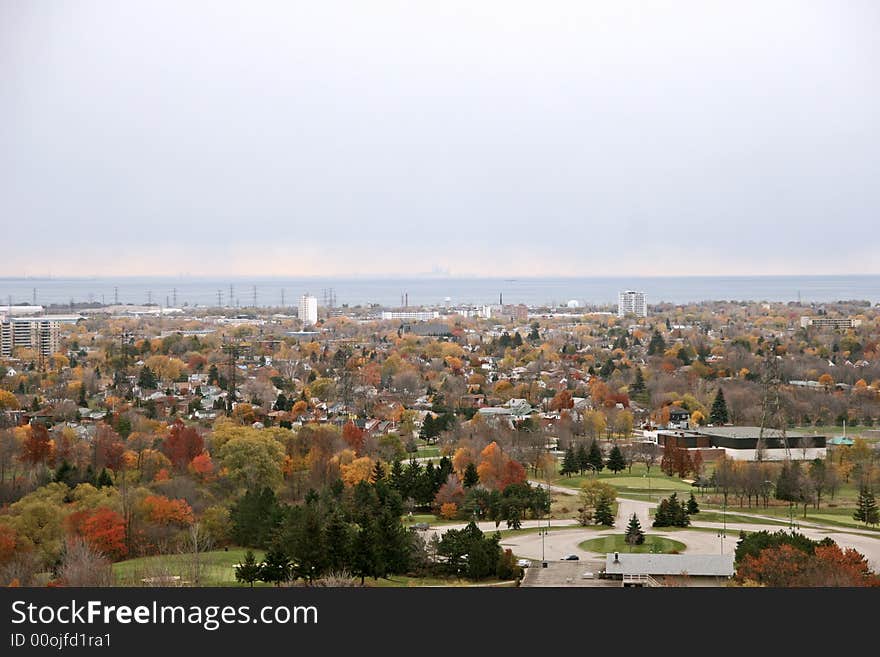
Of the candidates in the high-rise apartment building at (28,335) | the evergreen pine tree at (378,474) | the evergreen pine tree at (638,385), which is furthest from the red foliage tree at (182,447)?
the high-rise apartment building at (28,335)

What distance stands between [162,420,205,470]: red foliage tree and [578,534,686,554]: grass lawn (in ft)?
14.5

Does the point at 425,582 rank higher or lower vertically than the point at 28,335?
lower

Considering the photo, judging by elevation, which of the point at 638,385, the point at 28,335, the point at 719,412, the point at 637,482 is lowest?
the point at 637,482

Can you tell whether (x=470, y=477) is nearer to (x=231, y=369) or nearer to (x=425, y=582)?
(x=425, y=582)

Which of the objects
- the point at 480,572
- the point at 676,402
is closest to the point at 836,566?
the point at 480,572

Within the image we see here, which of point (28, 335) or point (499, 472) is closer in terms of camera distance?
point (499, 472)

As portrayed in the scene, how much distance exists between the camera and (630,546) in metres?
8.22

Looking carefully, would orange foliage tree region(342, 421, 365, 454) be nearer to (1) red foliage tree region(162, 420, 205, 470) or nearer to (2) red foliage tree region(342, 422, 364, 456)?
(2) red foliage tree region(342, 422, 364, 456)

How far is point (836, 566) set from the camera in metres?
6.38

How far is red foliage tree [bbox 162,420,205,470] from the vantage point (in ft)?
34.8

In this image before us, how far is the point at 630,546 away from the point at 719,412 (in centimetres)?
711

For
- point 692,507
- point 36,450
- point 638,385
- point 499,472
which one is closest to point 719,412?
point 638,385
